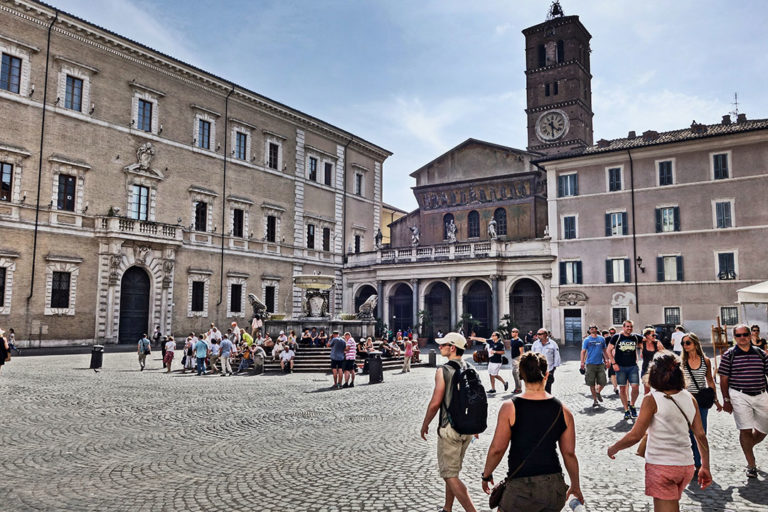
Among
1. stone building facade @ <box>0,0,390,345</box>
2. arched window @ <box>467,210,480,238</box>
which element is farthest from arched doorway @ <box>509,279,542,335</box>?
stone building facade @ <box>0,0,390,345</box>

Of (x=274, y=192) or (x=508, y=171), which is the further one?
(x=508, y=171)

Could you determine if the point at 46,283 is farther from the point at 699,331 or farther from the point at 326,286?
the point at 699,331

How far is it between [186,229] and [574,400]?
83.4 ft

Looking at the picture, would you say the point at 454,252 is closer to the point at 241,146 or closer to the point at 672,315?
the point at 672,315

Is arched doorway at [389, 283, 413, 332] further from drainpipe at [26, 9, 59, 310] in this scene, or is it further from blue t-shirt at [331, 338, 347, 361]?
blue t-shirt at [331, 338, 347, 361]

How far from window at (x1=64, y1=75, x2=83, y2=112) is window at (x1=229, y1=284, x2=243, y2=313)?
12.7m

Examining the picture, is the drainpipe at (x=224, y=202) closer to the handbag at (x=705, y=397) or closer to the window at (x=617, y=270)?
the window at (x=617, y=270)

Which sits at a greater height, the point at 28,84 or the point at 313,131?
the point at 313,131

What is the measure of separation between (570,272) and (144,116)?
25.5 metres

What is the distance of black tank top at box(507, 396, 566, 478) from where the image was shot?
387 centimetres

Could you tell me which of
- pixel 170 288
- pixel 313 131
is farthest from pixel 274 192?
pixel 170 288

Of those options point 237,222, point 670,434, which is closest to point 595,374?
point 670,434

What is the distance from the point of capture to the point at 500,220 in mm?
43188

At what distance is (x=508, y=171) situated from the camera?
43344 mm
